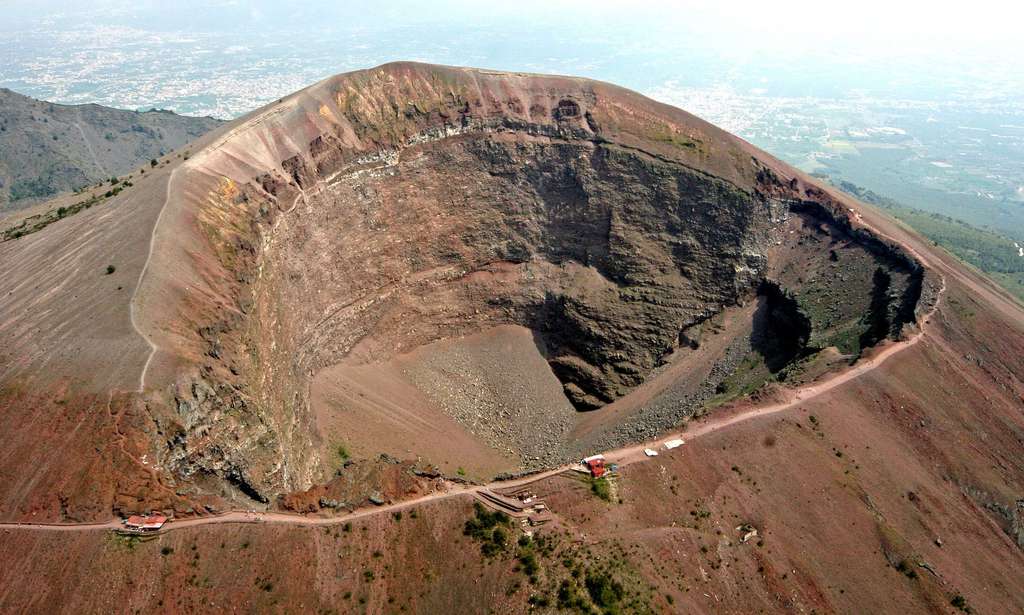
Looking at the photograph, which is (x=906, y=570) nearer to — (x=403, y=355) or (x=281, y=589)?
(x=281, y=589)

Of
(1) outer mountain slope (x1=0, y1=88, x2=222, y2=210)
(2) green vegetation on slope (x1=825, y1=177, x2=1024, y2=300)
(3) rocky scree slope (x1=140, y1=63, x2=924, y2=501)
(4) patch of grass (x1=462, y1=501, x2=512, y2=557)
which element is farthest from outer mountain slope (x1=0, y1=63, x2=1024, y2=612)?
(1) outer mountain slope (x1=0, y1=88, x2=222, y2=210)

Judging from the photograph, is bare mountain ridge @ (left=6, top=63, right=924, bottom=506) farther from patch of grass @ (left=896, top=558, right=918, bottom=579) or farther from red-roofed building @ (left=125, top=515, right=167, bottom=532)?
patch of grass @ (left=896, top=558, right=918, bottom=579)

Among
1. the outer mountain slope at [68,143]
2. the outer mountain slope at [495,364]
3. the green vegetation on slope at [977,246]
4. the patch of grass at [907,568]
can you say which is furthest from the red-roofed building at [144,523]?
the green vegetation on slope at [977,246]

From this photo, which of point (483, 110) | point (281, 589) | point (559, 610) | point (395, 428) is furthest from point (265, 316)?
point (483, 110)

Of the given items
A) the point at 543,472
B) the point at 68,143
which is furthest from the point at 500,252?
the point at 68,143

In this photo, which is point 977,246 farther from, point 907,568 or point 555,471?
point 555,471
